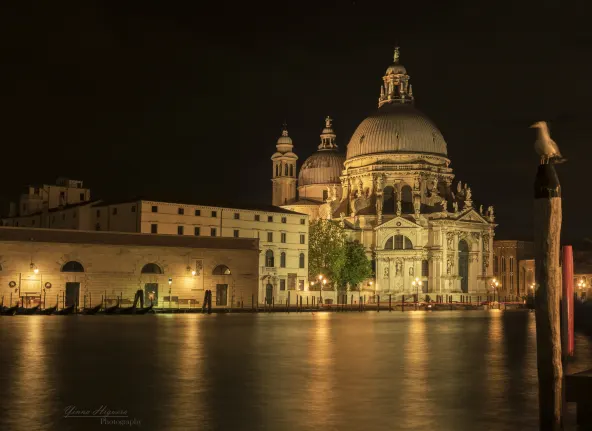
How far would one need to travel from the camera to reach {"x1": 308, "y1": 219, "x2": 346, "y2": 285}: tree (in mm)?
83125

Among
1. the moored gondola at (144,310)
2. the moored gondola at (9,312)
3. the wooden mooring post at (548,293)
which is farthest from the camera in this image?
the moored gondola at (144,310)

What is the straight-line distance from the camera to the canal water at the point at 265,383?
1319cm

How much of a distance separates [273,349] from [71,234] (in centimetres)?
3625

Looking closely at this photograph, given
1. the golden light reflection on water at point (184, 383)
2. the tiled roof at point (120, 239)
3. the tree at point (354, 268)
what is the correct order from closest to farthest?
the golden light reflection on water at point (184, 383) → the tiled roof at point (120, 239) → the tree at point (354, 268)

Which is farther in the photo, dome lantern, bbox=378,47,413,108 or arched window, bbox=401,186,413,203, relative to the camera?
dome lantern, bbox=378,47,413,108

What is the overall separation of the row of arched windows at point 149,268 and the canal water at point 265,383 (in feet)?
93.4

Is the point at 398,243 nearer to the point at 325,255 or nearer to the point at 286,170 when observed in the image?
the point at 325,255

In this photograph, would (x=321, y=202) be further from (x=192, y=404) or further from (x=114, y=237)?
(x=192, y=404)

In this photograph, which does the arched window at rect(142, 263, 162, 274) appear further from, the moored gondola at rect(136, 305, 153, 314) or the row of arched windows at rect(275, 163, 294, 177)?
the row of arched windows at rect(275, 163, 294, 177)

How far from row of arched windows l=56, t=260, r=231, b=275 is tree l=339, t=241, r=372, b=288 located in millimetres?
21345

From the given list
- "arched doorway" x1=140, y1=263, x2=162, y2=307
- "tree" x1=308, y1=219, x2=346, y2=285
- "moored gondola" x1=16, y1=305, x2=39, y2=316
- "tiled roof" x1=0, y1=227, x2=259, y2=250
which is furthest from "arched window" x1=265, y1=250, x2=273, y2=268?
"moored gondola" x1=16, y1=305, x2=39, y2=316

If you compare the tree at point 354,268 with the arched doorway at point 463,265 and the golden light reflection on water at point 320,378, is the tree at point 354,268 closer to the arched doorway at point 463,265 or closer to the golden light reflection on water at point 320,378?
the arched doorway at point 463,265

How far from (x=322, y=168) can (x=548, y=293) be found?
98133 mm

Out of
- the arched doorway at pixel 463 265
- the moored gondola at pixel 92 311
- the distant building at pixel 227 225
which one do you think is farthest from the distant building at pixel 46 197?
the moored gondola at pixel 92 311
